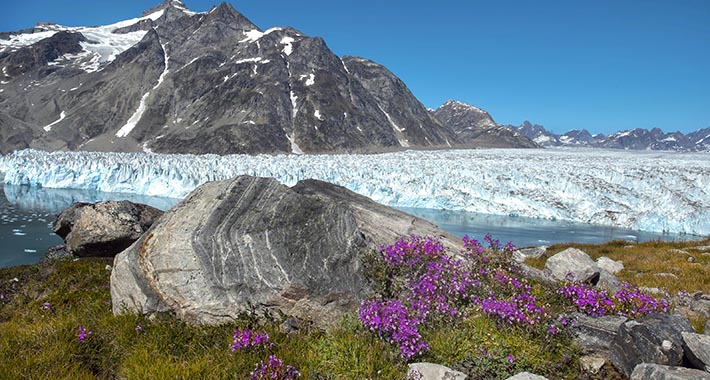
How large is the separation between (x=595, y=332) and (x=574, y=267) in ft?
13.1

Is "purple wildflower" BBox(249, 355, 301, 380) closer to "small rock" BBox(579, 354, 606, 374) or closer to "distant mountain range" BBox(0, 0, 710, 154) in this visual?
"small rock" BBox(579, 354, 606, 374)

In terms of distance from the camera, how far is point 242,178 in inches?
317

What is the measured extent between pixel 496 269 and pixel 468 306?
124 cm

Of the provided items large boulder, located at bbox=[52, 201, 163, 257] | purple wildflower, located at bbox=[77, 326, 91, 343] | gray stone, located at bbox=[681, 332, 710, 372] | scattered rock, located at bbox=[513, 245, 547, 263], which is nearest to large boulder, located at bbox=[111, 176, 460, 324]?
purple wildflower, located at bbox=[77, 326, 91, 343]

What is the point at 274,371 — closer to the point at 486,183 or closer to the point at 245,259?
the point at 245,259

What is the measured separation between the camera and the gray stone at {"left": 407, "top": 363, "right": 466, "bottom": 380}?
4891 millimetres

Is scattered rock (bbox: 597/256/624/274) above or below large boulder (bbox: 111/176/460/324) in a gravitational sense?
below

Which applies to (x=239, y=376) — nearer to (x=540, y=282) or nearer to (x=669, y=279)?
(x=540, y=282)

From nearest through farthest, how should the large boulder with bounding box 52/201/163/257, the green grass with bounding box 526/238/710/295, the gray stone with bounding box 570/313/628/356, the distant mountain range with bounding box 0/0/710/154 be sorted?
1. the gray stone with bounding box 570/313/628/356
2. the green grass with bounding box 526/238/710/295
3. the large boulder with bounding box 52/201/163/257
4. the distant mountain range with bounding box 0/0/710/154

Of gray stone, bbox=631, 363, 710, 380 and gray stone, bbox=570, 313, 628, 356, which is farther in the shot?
gray stone, bbox=570, 313, 628, 356

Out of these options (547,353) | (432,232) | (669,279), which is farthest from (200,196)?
(669,279)

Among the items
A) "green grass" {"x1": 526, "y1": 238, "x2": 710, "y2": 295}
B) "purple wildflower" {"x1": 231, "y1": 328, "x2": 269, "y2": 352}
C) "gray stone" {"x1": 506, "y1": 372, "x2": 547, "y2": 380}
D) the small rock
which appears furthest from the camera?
"green grass" {"x1": 526, "y1": 238, "x2": 710, "y2": 295}

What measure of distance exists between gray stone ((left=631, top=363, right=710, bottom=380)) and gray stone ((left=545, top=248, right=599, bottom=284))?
13.7 ft

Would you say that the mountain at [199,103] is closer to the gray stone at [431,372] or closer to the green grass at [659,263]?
the green grass at [659,263]
